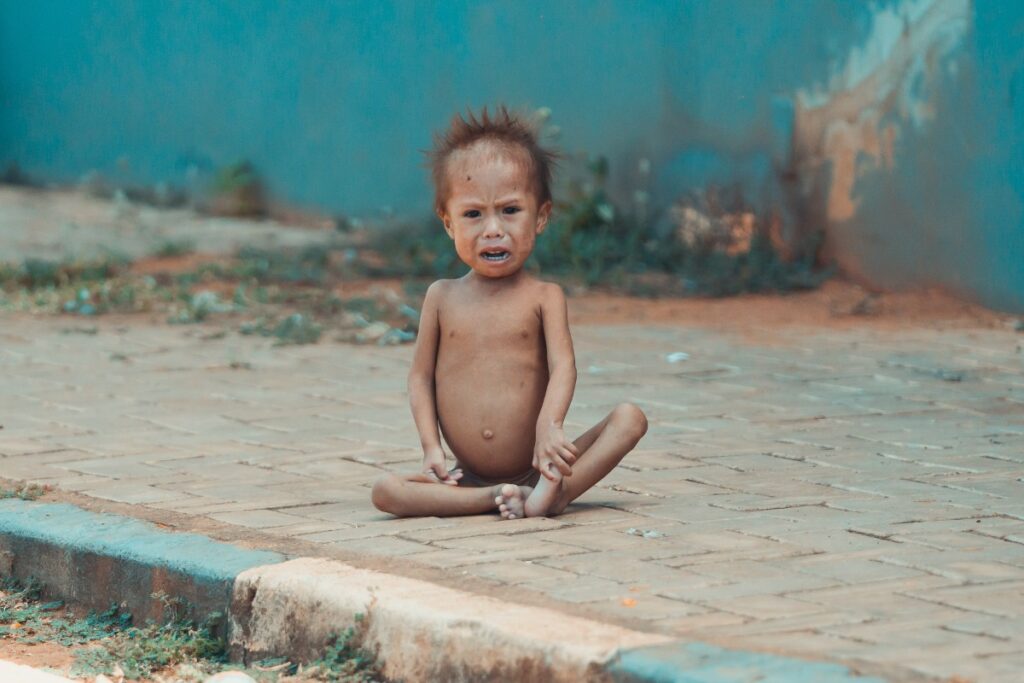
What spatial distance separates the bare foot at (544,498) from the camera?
4094mm

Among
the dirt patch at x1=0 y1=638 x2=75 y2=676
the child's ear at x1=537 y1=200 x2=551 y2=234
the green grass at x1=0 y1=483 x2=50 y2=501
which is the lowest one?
the dirt patch at x1=0 y1=638 x2=75 y2=676

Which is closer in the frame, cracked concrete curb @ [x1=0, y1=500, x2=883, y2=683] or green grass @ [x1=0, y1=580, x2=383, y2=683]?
cracked concrete curb @ [x1=0, y1=500, x2=883, y2=683]

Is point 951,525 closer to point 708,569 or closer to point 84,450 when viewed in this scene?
point 708,569

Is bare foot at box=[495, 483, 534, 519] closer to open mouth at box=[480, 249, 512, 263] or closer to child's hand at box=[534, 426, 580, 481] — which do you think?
child's hand at box=[534, 426, 580, 481]

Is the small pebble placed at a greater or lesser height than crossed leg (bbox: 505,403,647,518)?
lesser

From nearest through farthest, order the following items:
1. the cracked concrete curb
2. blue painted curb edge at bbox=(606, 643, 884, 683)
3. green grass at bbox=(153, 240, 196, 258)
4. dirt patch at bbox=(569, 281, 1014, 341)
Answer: blue painted curb edge at bbox=(606, 643, 884, 683), the cracked concrete curb, dirt patch at bbox=(569, 281, 1014, 341), green grass at bbox=(153, 240, 196, 258)

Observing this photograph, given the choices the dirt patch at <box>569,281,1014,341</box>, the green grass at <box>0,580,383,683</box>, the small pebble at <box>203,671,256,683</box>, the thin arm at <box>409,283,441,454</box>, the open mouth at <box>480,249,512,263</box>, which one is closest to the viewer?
the small pebble at <box>203,671,256,683</box>

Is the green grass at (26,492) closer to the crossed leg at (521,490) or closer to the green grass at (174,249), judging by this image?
the crossed leg at (521,490)

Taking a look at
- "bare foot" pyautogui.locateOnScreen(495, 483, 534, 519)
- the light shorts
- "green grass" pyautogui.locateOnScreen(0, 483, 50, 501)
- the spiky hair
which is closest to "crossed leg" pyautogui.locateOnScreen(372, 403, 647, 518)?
"bare foot" pyautogui.locateOnScreen(495, 483, 534, 519)

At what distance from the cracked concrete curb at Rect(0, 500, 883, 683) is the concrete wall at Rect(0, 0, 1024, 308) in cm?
360

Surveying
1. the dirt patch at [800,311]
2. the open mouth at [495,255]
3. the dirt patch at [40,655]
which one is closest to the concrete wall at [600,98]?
the dirt patch at [800,311]

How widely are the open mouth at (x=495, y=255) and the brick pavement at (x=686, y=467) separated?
2.30 feet

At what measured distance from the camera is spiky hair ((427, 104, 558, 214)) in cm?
428

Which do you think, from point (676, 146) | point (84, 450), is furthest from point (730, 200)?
point (84, 450)
